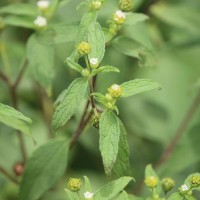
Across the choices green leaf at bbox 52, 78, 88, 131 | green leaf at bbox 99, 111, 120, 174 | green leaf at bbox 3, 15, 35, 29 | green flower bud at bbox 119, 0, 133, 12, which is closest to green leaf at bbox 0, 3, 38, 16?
green leaf at bbox 3, 15, 35, 29

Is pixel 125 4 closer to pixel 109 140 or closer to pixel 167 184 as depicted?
pixel 109 140

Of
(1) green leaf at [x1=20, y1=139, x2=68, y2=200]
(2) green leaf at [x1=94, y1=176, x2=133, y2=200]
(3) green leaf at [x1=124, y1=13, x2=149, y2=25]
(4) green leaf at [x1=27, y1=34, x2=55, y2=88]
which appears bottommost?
(1) green leaf at [x1=20, y1=139, x2=68, y2=200]

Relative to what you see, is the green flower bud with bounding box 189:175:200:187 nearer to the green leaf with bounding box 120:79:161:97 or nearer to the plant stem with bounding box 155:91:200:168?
the green leaf with bounding box 120:79:161:97

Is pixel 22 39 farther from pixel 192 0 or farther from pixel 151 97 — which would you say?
pixel 192 0

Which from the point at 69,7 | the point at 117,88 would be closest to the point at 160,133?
the point at 69,7

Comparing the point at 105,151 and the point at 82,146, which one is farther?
the point at 82,146

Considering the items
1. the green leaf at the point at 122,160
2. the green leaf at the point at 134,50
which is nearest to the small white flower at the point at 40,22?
the green leaf at the point at 134,50

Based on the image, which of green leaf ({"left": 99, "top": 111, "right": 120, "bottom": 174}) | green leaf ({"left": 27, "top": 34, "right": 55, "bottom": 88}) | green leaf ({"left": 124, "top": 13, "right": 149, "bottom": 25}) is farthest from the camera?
green leaf ({"left": 27, "top": 34, "right": 55, "bottom": 88})
